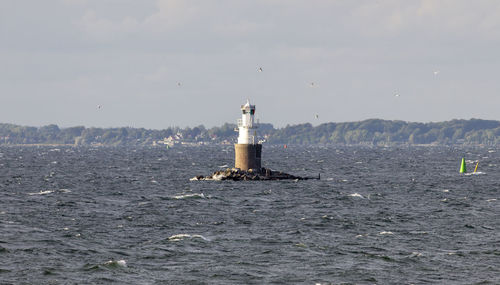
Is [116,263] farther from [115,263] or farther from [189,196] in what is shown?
[189,196]

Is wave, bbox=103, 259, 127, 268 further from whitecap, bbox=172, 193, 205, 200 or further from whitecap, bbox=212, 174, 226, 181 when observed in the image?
whitecap, bbox=212, 174, 226, 181

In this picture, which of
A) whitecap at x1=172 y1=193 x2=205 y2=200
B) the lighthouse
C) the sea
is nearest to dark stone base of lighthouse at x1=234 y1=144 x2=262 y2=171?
the lighthouse

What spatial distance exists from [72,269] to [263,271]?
29.2 ft

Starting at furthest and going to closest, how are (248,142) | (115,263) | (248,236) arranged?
1. (248,142)
2. (248,236)
3. (115,263)

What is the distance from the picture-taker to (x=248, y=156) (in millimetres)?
86625

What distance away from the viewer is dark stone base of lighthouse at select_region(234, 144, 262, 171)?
85.9 meters

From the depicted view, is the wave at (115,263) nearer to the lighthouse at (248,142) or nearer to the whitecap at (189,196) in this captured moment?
the whitecap at (189,196)

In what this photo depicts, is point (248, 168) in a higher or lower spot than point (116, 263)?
higher

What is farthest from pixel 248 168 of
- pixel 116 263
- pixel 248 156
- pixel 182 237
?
pixel 116 263

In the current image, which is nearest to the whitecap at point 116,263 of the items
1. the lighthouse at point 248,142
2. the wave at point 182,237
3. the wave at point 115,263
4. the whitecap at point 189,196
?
the wave at point 115,263

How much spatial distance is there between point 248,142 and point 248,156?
5.50 feet

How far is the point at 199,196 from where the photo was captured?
69.4m

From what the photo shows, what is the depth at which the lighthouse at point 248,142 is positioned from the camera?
282ft

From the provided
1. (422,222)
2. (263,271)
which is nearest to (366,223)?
(422,222)
